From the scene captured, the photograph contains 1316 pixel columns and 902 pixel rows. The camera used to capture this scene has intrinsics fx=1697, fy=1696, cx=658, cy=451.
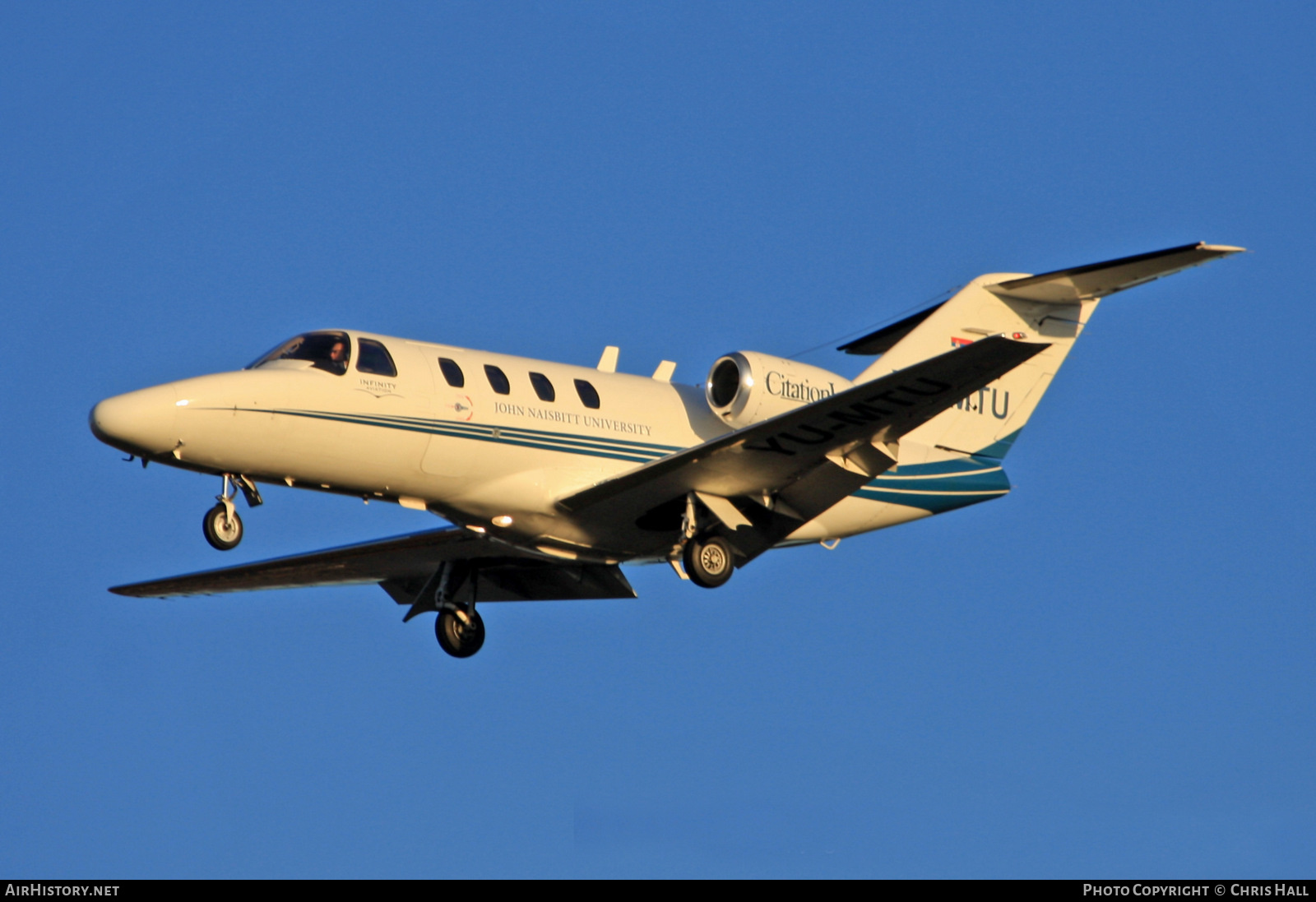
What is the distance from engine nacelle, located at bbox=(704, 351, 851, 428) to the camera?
823 inches

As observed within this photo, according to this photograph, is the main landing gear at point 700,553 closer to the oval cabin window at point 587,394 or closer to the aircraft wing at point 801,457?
the aircraft wing at point 801,457

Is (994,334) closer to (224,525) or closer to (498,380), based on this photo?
(498,380)

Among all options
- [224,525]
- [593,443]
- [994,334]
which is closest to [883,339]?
[994,334]

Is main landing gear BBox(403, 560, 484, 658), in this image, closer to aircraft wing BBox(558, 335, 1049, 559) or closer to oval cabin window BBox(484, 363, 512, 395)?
aircraft wing BBox(558, 335, 1049, 559)

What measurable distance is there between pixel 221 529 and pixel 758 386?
6726 millimetres

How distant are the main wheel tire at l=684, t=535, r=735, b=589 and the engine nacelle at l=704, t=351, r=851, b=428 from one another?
1.63 m

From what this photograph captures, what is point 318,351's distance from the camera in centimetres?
1912

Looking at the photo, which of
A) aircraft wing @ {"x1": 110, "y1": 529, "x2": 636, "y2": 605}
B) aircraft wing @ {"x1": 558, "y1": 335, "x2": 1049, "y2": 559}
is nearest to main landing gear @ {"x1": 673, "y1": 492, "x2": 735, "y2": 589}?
aircraft wing @ {"x1": 558, "y1": 335, "x2": 1049, "y2": 559}

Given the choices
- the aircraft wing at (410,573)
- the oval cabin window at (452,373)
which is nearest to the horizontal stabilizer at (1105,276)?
the aircraft wing at (410,573)

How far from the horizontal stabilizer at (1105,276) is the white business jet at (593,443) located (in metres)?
0.04

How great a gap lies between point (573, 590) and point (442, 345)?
470cm

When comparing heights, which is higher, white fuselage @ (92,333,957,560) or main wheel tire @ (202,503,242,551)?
white fuselage @ (92,333,957,560)

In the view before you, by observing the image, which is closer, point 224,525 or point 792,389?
point 224,525

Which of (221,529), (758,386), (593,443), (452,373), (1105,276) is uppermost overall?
(1105,276)
